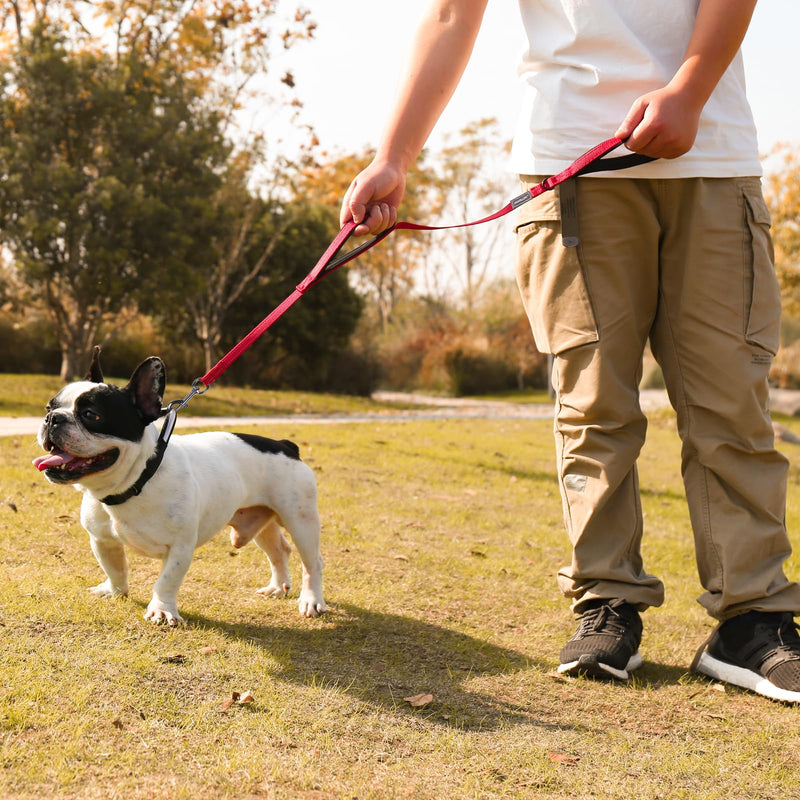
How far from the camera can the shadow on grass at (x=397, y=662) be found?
104 inches

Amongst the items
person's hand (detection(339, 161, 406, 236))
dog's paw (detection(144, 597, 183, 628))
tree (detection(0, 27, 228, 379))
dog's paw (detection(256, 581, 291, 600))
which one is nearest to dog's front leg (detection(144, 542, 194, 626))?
dog's paw (detection(144, 597, 183, 628))

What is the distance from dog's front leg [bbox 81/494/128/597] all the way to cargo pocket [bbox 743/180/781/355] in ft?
7.46

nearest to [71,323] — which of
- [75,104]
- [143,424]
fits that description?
[75,104]

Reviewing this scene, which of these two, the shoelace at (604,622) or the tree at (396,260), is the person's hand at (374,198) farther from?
the tree at (396,260)

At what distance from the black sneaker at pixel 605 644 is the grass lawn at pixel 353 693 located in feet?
0.23

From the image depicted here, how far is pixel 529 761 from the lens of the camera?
230cm

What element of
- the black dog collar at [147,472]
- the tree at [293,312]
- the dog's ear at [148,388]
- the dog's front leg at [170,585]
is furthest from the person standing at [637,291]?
the tree at [293,312]

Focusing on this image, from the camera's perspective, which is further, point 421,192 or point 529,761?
point 421,192

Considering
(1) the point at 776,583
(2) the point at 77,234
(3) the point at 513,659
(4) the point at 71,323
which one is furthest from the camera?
(4) the point at 71,323

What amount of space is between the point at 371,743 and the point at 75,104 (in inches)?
544

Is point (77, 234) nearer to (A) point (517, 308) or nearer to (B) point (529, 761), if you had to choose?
(B) point (529, 761)

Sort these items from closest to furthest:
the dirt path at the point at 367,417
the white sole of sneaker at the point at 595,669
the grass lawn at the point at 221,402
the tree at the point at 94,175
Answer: the white sole of sneaker at the point at 595,669 → the dirt path at the point at 367,417 → the grass lawn at the point at 221,402 → the tree at the point at 94,175

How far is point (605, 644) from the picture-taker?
9.47ft

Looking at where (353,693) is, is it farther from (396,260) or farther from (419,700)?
(396,260)
